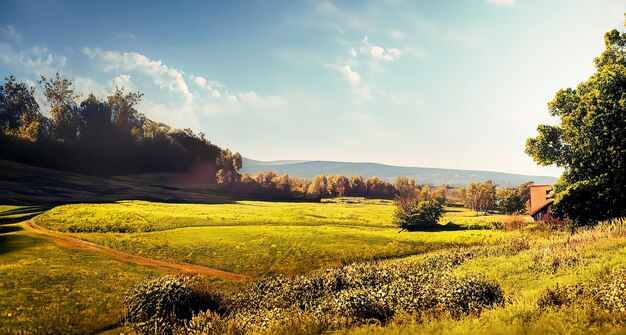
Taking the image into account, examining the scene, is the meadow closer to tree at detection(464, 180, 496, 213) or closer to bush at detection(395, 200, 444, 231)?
bush at detection(395, 200, 444, 231)

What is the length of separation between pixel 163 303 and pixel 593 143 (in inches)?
1658

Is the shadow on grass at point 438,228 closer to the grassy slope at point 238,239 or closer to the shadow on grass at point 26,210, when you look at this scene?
the grassy slope at point 238,239

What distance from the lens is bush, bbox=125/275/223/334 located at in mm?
22406

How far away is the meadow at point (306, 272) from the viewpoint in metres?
15.1

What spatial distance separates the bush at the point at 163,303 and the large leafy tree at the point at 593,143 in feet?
126

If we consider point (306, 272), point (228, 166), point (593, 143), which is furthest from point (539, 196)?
point (228, 166)

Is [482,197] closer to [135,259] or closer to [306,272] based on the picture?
[306,272]

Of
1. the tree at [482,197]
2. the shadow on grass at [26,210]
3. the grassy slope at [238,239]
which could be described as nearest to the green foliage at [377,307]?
the grassy slope at [238,239]

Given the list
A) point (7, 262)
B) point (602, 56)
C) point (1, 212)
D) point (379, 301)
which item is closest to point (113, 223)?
point (1, 212)

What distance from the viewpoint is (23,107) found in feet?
500

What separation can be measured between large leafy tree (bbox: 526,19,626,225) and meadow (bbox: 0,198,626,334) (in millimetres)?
5765

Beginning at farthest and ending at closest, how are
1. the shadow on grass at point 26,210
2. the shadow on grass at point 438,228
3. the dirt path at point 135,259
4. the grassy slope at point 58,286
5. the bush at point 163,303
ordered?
1. the shadow on grass at point 438,228
2. the shadow on grass at point 26,210
3. the dirt path at point 135,259
4. the grassy slope at point 58,286
5. the bush at point 163,303

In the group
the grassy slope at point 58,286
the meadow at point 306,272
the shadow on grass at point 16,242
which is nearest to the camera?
the meadow at point 306,272

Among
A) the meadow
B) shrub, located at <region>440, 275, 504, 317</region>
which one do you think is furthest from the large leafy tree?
shrub, located at <region>440, 275, 504, 317</region>
